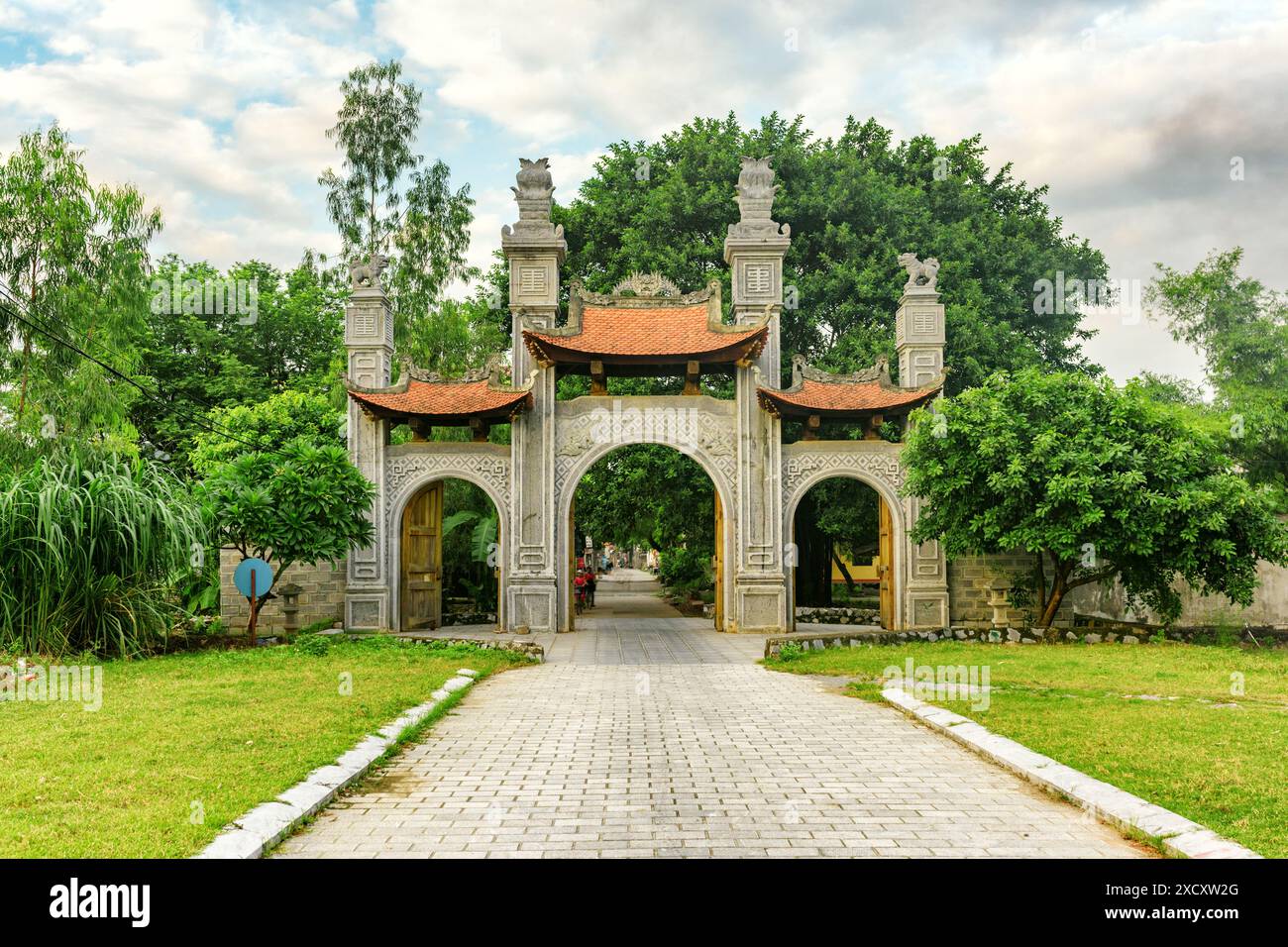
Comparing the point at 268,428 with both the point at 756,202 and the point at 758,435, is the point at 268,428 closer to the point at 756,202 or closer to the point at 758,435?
the point at 758,435

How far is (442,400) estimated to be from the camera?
17312 mm

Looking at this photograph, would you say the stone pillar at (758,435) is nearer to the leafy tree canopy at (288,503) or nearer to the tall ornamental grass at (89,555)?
the leafy tree canopy at (288,503)

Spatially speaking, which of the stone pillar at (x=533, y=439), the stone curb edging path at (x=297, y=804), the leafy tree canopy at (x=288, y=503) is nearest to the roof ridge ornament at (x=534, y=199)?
the stone pillar at (x=533, y=439)

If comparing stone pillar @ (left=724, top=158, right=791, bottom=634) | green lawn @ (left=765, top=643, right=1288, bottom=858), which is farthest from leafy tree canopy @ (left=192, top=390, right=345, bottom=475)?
green lawn @ (left=765, top=643, right=1288, bottom=858)

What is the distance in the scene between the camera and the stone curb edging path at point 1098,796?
414 cm

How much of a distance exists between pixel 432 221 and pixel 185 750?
23.2 metres

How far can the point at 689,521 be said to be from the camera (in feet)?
73.6

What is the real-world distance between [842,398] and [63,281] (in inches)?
607

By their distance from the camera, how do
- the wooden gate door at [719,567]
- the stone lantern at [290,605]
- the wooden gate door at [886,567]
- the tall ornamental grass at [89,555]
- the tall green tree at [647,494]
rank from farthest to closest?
the tall green tree at [647,494]
the wooden gate door at [719,567]
the wooden gate door at [886,567]
the stone lantern at [290,605]
the tall ornamental grass at [89,555]

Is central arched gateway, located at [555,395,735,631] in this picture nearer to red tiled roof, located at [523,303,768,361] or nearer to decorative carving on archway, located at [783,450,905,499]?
red tiled roof, located at [523,303,768,361]

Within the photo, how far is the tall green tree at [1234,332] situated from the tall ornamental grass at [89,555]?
2253 centimetres

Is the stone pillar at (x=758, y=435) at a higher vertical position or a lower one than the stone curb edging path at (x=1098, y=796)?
higher

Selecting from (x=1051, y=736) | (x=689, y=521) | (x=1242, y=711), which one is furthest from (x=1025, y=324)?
(x=1051, y=736)
